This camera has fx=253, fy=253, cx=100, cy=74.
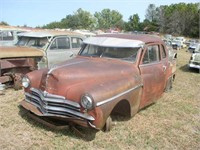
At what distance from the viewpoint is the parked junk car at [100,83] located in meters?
4.16

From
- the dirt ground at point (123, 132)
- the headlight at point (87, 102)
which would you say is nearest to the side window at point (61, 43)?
the dirt ground at point (123, 132)

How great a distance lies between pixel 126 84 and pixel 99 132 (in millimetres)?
1044

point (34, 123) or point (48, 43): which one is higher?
point (48, 43)

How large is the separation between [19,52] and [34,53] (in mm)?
474

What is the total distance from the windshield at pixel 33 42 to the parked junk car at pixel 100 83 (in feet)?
8.86

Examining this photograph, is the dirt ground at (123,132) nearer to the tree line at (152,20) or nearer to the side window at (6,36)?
the side window at (6,36)

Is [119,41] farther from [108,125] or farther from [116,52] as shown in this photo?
[108,125]

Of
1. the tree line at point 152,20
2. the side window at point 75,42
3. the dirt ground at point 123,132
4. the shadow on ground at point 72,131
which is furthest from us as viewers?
the tree line at point 152,20

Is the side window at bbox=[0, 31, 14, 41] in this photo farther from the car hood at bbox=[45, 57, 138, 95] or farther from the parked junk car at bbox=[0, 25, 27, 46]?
the car hood at bbox=[45, 57, 138, 95]

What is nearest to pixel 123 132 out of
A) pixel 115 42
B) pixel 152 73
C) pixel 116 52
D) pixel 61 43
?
Result: pixel 152 73

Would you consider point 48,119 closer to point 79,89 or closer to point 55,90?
point 55,90

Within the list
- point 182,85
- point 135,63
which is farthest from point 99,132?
point 182,85

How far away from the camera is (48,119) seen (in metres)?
4.75

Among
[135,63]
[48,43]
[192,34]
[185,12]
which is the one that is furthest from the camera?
[185,12]
